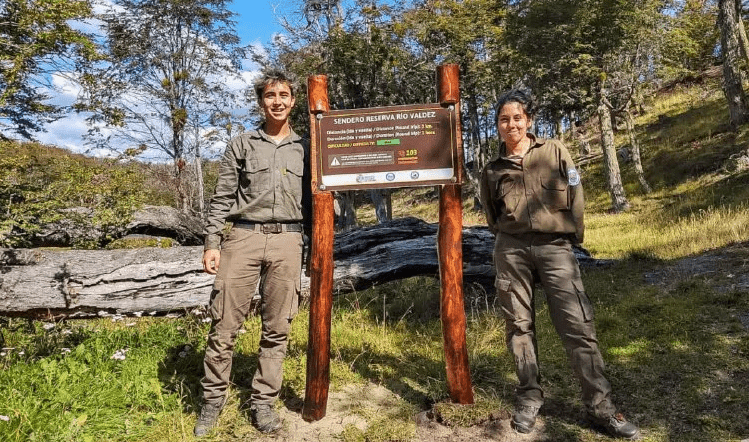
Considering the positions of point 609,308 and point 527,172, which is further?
point 609,308

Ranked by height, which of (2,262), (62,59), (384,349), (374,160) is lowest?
(384,349)

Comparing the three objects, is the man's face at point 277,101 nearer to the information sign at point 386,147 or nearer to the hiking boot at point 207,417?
the information sign at point 386,147

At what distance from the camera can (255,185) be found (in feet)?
11.6

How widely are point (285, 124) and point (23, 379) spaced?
3078 millimetres

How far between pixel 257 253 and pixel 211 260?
1.20 ft

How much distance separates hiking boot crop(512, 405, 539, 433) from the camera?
343 cm

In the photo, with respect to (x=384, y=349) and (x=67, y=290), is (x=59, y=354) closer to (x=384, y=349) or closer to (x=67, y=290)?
(x=67, y=290)

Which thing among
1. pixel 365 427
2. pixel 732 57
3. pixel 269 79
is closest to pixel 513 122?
pixel 269 79

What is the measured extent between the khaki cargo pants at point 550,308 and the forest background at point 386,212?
357 millimetres

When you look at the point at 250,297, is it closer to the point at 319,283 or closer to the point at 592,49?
the point at 319,283

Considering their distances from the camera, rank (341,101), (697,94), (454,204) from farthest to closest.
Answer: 1. (697,94)
2. (341,101)
3. (454,204)

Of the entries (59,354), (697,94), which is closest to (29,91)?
(59,354)

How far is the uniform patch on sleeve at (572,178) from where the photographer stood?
332 centimetres

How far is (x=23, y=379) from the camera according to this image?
3775 mm
